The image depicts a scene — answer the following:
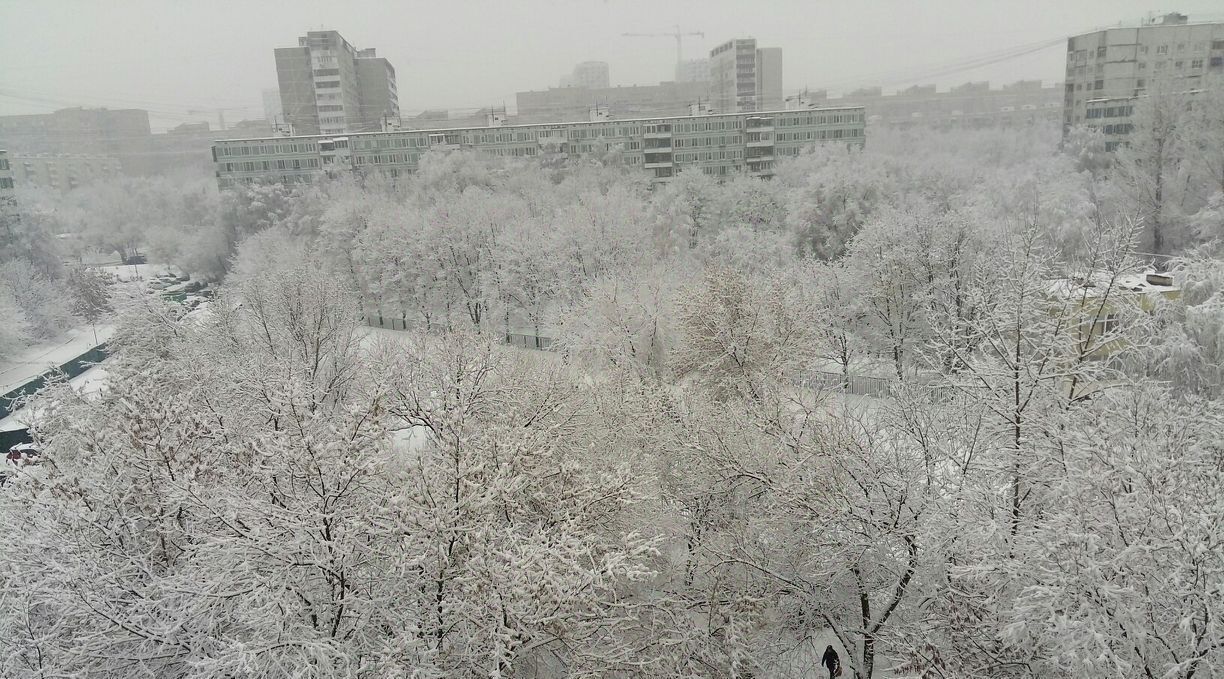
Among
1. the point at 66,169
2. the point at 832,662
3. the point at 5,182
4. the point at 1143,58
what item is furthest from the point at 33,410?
the point at 66,169

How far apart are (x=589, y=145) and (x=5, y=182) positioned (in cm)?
4712

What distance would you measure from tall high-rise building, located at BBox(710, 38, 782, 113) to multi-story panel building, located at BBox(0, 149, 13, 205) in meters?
77.8

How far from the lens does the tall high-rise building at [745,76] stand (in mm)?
109719

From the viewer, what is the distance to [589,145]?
7650cm

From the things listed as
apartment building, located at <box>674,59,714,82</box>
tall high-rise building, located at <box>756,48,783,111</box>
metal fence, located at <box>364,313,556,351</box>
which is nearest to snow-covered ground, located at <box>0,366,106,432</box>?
metal fence, located at <box>364,313,556,351</box>

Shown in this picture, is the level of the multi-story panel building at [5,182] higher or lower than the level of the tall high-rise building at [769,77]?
lower

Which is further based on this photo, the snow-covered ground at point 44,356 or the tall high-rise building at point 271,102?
the tall high-rise building at point 271,102

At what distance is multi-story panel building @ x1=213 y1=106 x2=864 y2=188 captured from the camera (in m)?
73.5

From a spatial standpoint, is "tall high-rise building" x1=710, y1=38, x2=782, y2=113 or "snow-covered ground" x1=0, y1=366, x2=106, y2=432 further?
"tall high-rise building" x1=710, y1=38, x2=782, y2=113

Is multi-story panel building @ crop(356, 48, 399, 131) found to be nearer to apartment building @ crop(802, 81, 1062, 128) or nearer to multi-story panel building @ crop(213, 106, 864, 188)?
multi-story panel building @ crop(213, 106, 864, 188)

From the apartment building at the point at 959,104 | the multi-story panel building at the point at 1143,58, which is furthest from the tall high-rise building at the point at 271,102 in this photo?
the multi-story panel building at the point at 1143,58

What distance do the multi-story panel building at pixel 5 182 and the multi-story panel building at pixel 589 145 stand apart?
18095mm

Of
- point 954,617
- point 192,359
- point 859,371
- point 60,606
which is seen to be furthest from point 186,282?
point 954,617

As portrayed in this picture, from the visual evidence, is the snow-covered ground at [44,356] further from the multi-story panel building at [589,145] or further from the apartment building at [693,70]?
the apartment building at [693,70]
